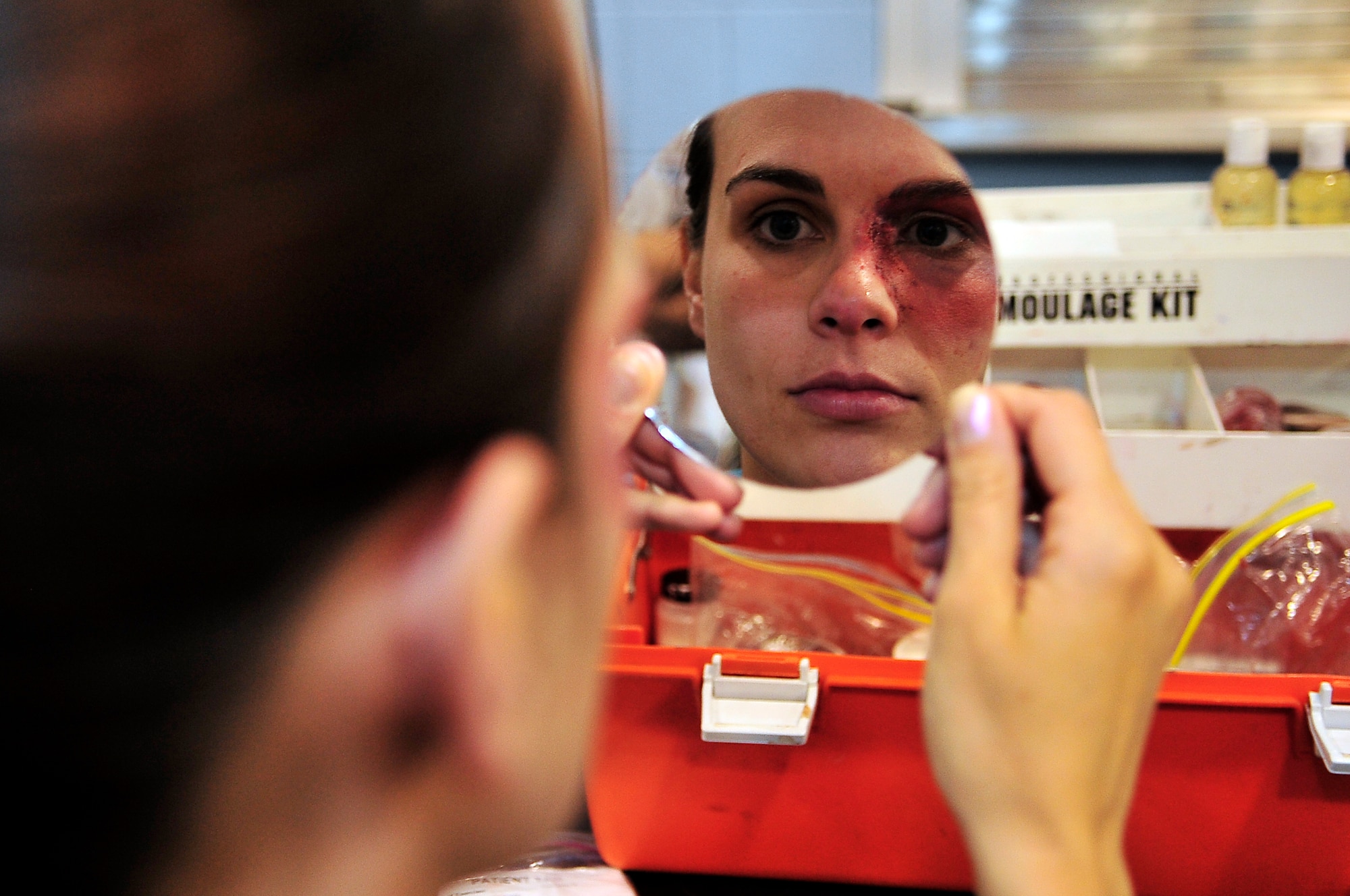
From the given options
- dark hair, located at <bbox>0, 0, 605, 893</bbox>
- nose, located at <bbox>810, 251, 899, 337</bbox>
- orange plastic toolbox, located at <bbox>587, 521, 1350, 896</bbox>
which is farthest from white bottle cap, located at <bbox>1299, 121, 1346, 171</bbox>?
dark hair, located at <bbox>0, 0, 605, 893</bbox>

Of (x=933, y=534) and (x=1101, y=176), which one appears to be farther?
(x=1101, y=176)

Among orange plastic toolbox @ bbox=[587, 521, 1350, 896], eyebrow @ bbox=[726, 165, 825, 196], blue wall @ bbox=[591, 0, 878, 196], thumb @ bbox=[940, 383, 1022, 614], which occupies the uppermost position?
blue wall @ bbox=[591, 0, 878, 196]

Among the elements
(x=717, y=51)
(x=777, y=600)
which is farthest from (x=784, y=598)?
(x=717, y=51)

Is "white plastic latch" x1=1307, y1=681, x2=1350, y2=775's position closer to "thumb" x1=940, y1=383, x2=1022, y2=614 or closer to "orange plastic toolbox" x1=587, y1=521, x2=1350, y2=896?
"orange plastic toolbox" x1=587, y1=521, x2=1350, y2=896

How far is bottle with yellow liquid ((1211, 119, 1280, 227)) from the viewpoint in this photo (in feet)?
2.60

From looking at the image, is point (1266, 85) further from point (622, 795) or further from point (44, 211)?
point (44, 211)

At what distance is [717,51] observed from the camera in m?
1.48

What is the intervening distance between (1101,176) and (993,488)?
1.30 m

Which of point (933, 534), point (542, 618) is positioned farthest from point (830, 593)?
point (542, 618)

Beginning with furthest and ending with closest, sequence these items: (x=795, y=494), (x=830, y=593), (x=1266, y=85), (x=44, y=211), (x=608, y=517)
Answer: (x=1266, y=85), (x=830, y=593), (x=795, y=494), (x=608, y=517), (x=44, y=211)

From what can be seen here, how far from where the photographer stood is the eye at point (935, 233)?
397 mm

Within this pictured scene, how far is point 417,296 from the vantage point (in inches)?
8.3

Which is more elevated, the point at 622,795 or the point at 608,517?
the point at 608,517

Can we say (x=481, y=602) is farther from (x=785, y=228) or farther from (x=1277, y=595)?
(x=1277, y=595)
